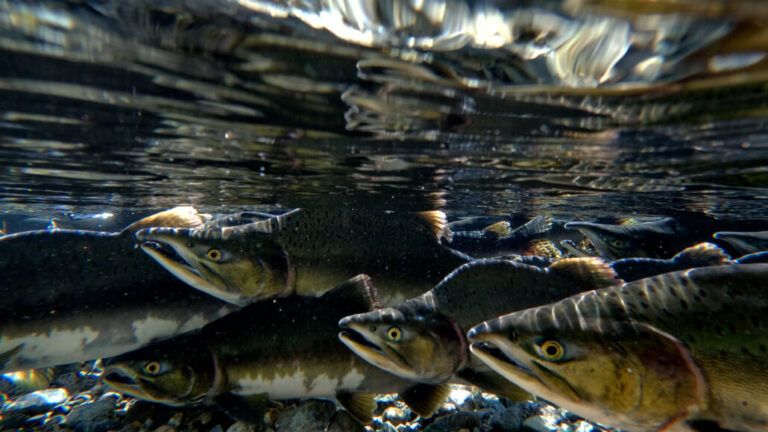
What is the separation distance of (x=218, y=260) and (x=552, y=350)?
152 inches

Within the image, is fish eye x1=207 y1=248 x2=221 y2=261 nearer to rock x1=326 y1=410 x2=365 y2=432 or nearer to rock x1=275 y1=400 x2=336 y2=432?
rock x1=275 y1=400 x2=336 y2=432

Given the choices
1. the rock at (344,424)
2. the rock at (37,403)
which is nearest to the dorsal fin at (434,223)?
the rock at (344,424)

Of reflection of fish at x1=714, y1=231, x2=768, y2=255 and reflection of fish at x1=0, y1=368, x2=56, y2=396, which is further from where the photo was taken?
reflection of fish at x1=714, y1=231, x2=768, y2=255

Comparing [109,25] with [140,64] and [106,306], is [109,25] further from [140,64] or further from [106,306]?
[106,306]

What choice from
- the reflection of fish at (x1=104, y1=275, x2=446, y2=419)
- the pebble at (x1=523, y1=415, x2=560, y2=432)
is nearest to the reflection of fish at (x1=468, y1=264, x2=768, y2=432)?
the pebble at (x1=523, y1=415, x2=560, y2=432)

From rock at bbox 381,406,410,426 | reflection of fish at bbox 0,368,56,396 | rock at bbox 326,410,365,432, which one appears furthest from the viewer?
reflection of fish at bbox 0,368,56,396

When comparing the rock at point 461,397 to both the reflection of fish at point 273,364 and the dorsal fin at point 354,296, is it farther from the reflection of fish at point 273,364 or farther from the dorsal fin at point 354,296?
the dorsal fin at point 354,296

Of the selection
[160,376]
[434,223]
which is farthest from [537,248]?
[160,376]

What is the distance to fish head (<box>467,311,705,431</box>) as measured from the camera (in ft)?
8.52

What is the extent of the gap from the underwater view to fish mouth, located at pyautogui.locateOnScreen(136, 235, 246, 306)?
3 cm

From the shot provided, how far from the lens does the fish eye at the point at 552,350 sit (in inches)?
110

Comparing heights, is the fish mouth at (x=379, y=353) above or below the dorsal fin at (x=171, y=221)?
below

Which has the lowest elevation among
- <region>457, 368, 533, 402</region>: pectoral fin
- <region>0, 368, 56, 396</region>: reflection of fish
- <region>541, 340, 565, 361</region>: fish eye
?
<region>0, 368, 56, 396</region>: reflection of fish

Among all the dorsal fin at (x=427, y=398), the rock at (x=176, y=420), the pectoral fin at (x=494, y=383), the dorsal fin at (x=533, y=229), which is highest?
the dorsal fin at (x=533, y=229)
